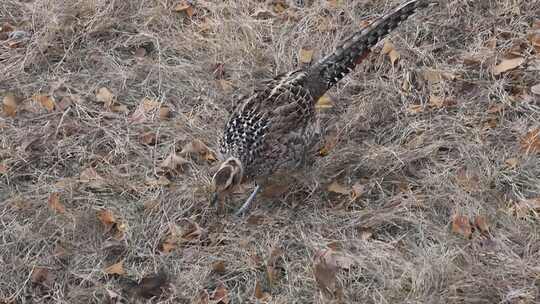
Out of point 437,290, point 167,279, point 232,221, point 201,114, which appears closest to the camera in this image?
point 437,290

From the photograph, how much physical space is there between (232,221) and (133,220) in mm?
649

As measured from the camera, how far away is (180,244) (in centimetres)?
483

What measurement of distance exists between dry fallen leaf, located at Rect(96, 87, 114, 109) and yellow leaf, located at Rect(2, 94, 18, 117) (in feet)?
2.06

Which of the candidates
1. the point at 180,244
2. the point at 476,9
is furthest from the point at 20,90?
the point at 476,9

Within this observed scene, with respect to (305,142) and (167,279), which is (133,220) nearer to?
(167,279)

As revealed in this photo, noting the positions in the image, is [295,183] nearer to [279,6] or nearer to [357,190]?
[357,190]

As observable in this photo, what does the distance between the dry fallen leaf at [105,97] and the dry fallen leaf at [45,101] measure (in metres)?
0.35

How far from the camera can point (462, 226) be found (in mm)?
4668

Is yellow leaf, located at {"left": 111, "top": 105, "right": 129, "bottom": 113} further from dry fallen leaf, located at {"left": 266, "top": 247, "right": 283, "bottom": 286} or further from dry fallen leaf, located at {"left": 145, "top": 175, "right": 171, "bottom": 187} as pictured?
dry fallen leaf, located at {"left": 266, "top": 247, "right": 283, "bottom": 286}

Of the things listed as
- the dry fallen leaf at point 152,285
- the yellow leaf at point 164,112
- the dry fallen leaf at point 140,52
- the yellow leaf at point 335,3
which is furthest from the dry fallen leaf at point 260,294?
the yellow leaf at point 335,3

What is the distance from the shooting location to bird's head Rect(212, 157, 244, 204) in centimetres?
462

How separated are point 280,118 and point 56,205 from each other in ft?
5.20

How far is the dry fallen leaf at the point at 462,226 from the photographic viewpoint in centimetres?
464

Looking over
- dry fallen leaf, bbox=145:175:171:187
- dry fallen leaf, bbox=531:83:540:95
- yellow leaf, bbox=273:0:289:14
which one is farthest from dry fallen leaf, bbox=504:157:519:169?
yellow leaf, bbox=273:0:289:14
